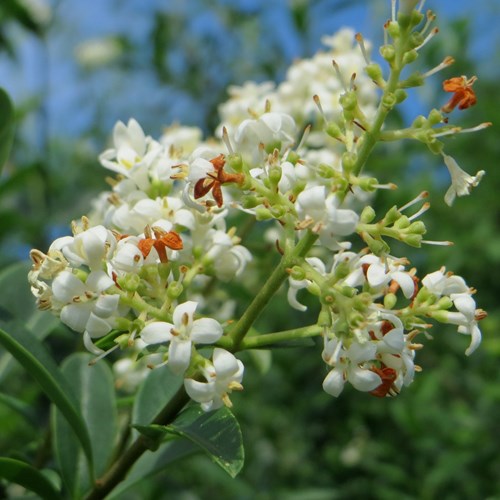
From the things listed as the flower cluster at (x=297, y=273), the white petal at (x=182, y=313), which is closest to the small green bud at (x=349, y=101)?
the flower cluster at (x=297, y=273)

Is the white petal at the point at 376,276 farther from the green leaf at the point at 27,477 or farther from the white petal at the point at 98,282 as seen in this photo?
the green leaf at the point at 27,477

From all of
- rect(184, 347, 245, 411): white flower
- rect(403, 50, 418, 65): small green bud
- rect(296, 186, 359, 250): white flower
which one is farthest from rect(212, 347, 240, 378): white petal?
rect(403, 50, 418, 65): small green bud

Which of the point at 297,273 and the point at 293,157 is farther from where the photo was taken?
the point at 293,157

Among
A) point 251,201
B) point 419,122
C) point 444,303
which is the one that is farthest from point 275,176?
point 444,303

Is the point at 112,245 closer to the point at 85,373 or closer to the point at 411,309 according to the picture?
the point at 411,309

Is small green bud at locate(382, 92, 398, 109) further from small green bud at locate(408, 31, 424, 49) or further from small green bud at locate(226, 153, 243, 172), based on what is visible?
small green bud at locate(226, 153, 243, 172)

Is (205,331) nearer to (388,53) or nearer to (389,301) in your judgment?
(389,301)
